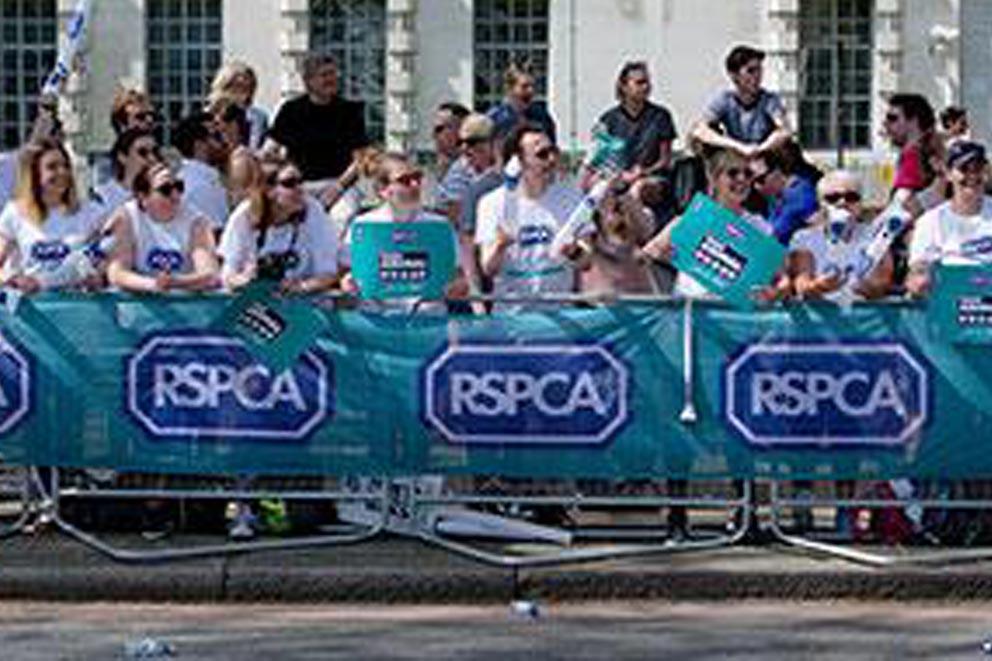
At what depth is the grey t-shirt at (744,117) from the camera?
61.8 ft

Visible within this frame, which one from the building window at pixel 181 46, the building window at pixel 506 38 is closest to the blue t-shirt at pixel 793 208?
the building window at pixel 506 38

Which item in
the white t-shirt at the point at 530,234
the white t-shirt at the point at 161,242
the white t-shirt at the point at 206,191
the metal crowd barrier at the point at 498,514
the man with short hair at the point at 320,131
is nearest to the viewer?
the metal crowd barrier at the point at 498,514

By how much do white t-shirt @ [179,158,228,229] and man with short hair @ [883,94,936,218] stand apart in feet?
13.3

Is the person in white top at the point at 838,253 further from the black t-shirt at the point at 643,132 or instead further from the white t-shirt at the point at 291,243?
the black t-shirt at the point at 643,132

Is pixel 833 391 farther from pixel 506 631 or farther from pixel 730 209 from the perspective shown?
pixel 506 631

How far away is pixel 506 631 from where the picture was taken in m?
12.4

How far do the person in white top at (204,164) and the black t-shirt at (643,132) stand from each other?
9.89 feet

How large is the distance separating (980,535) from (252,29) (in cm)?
2754

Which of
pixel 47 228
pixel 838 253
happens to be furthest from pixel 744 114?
pixel 47 228

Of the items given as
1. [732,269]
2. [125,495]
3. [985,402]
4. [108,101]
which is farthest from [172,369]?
[108,101]

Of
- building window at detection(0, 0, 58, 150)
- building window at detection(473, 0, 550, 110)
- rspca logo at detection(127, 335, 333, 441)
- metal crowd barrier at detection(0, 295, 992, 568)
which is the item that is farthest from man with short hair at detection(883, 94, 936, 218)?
building window at detection(0, 0, 58, 150)

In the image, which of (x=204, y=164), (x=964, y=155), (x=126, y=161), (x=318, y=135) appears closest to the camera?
(x=964, y=155)

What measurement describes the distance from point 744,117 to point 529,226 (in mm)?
4425

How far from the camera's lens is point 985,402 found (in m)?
13.6
